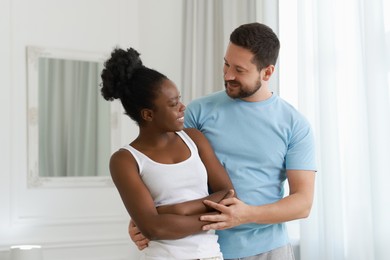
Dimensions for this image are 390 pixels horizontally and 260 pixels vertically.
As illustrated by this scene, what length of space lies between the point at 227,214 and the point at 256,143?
33cm

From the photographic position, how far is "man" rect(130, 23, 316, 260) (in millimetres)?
1935

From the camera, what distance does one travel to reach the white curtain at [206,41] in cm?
391

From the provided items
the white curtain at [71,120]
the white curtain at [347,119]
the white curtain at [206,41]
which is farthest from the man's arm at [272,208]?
the white curtain at [71,120]

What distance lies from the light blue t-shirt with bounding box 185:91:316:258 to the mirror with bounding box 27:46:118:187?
220 cm

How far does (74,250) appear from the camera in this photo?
4.07m

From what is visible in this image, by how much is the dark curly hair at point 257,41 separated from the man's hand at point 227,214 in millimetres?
493

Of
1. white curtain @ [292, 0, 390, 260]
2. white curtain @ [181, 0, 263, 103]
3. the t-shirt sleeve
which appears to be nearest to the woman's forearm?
the t-shirt sleeve

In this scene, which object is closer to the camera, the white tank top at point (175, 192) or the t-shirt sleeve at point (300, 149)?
the white tank top at point (175, 192)

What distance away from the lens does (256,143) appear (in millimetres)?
1974

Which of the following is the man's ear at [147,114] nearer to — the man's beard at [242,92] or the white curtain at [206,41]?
the man's beard at [242,92]

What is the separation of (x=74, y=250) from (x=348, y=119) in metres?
2.12

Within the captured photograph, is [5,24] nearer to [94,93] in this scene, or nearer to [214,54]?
[94,93]

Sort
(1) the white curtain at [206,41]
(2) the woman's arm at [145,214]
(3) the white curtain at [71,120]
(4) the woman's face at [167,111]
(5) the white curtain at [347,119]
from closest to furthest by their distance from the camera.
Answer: (2) the woman's arm at [145,214]
(4) the woman's face at [167,111]
(5) the white curtain at [347,119]
(1) the white curtain at [206,41]
(3) the white curtain at [71,120]

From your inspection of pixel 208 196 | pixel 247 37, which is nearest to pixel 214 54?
pixel 247 37
